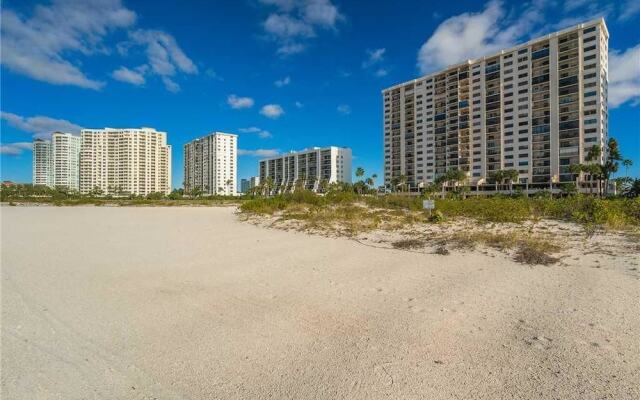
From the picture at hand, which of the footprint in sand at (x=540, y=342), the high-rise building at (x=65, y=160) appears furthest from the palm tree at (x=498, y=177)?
the high-rise building at (x=65, y=160)

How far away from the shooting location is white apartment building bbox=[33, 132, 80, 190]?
116m

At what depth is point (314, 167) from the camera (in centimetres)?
13425

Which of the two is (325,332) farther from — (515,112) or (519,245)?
(515,112)

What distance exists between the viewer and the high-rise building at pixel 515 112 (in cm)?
6381

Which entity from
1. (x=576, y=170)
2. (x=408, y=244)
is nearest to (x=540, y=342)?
(x=408, y=244)

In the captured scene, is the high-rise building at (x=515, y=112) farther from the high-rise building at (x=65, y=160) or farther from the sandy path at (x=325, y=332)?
the high-rise building at (x=65, y=160)

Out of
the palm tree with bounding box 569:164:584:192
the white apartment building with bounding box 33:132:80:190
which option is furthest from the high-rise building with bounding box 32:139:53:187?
the palm tree with bounding box 569:164:584:192

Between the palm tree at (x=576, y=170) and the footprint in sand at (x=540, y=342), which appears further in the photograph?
the palm tree at (x=576, y=170)

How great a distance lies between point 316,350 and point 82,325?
3.02 meters

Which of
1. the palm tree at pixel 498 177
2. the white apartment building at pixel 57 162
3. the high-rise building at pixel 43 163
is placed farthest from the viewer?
the high-rise building at pixel 43 163

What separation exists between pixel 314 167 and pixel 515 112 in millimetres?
79997

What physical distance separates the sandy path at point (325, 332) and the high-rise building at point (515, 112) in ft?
258

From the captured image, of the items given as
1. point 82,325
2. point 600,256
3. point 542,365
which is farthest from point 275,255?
point 600,256

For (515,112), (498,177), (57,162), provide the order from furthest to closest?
1. (57,162)
2. (515,112)
3. (498,177)
